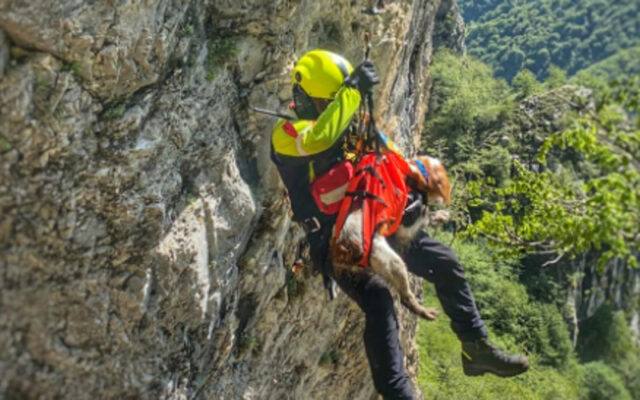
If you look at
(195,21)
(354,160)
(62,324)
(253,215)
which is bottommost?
(62,324)

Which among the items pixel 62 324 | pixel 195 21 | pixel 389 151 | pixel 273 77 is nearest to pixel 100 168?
pixel 62 324

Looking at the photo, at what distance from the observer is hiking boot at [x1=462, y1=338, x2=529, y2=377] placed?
5125mm

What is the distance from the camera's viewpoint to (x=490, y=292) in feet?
60.7

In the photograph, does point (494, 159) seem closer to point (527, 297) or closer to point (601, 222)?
point (527, 297)

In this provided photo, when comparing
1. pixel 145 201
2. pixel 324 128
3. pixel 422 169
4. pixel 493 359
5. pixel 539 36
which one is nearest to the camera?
pixel 145 201

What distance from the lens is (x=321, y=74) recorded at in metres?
4.46

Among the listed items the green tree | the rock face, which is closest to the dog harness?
the rock face

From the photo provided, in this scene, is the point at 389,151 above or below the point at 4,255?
above

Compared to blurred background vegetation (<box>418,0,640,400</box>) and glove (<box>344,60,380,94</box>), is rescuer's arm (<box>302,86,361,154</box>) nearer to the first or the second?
glove (<box>344,60,380,94</box>)

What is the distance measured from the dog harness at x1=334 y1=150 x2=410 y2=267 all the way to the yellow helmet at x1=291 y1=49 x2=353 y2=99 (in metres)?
0.64

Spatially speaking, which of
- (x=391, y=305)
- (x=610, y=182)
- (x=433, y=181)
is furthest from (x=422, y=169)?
(x=610, y=182)

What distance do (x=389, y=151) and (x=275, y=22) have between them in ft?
4.91

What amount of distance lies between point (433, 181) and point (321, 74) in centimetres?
132

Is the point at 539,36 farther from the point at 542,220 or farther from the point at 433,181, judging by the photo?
the point at 433,181
